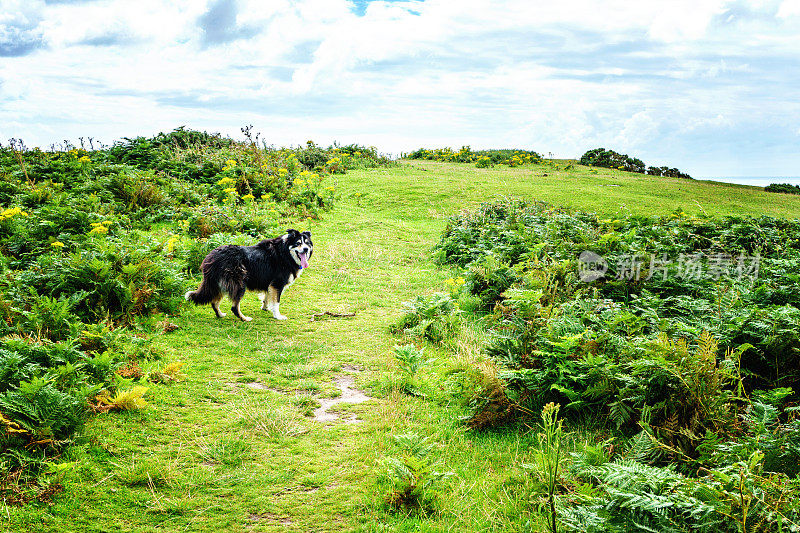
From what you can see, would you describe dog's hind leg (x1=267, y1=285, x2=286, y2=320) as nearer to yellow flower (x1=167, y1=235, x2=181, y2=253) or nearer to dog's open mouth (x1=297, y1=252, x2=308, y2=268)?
dog's open mouth (x1=297, y1=252, x2=308, y2=268)

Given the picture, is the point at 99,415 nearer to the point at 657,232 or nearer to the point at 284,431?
the point at 284,431

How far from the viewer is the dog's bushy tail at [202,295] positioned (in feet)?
25.1

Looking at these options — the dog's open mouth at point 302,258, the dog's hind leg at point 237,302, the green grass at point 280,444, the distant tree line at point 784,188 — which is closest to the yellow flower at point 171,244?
the green grass at point 280,444

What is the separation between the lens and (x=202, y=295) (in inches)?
302

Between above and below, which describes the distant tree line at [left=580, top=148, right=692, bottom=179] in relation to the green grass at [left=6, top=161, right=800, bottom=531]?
above

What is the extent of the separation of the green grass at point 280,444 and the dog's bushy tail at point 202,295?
0.35 m

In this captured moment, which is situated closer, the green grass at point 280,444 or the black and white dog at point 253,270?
the green grass at point 280,444

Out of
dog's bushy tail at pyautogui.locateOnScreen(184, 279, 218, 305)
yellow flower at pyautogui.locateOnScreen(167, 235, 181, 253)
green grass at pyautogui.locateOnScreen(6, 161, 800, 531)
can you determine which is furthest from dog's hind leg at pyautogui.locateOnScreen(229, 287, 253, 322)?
yellow flower at pyautogui.locateOnScreen(167, 235, 181, 253)

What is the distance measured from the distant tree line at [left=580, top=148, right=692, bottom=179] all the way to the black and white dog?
21.7 metres

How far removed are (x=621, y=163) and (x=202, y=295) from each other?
24.0 m

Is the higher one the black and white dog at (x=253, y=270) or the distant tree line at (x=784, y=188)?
the distant tree line at (x=784, y=188)

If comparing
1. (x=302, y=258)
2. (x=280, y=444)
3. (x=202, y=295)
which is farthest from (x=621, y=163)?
(x=280, y=444)

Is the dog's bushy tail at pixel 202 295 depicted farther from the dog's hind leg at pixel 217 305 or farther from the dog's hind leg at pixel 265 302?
the dog's hind leg at pixel 265 302

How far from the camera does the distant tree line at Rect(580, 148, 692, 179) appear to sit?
23844 mm
